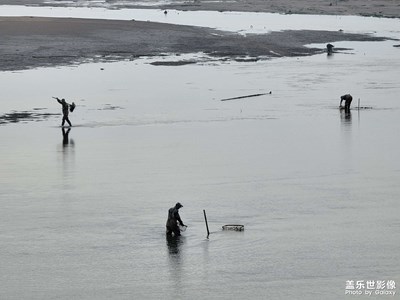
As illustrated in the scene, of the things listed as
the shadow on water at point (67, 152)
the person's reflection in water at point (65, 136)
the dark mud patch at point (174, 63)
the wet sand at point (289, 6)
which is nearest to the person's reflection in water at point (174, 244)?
the shadow on water at point (67, 152)

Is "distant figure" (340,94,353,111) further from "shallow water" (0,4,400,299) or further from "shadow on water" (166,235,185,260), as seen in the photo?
"shadow on water" (166,235,185,260)

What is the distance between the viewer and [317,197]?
29.9 metres

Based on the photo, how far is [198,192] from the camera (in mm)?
30453

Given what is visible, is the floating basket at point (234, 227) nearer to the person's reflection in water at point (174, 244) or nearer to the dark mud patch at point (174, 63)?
the person's reflection in water at point (174, 244)

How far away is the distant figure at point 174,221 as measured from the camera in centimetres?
2488

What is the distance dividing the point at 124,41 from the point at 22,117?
35.8m

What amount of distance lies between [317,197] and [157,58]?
44068 mm

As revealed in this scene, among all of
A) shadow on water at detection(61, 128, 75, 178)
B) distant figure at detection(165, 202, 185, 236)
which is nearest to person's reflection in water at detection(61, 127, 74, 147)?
shadow on water at detection(61, 128, 75, 178)

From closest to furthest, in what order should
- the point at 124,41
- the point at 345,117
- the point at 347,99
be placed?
1. the point at 345,117
2. the point at 347,99
3. the point at 124,41

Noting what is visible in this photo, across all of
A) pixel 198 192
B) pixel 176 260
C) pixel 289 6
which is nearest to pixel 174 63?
pixel 198 192

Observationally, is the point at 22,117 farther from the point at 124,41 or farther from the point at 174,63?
the point at 124,41

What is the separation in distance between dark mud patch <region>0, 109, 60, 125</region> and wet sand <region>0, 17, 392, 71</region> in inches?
671

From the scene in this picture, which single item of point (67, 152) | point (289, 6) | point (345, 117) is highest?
point (289, 6)

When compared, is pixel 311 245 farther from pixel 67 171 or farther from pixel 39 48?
pixel 39 48
